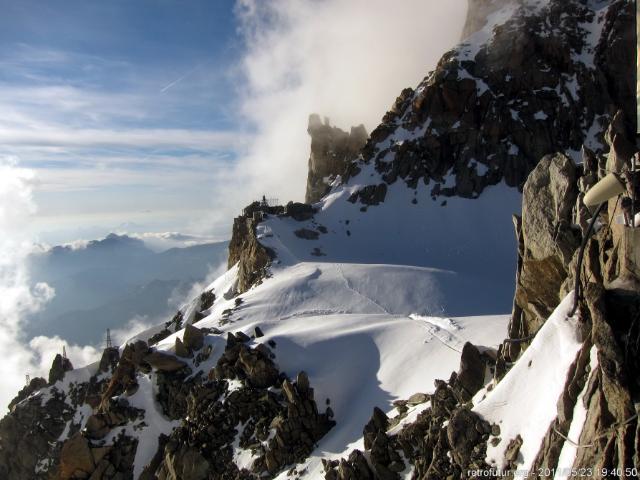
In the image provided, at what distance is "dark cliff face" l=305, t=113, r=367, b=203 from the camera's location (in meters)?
98.6

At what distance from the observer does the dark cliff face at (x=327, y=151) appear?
324 ft

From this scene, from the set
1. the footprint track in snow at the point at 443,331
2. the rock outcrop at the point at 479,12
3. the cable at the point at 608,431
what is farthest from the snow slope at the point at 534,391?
the rock outcrop at the point at 479,12

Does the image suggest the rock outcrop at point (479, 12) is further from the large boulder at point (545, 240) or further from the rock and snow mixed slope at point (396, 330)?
the large boulder at point (545, 240)

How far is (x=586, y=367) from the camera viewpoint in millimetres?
12398

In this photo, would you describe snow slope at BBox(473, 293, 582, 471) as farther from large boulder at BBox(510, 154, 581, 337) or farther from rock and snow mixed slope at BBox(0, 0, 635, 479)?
large boulder at BBox(510, 154, 581, 337)

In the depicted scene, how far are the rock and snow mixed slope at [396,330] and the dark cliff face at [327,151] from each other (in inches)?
629

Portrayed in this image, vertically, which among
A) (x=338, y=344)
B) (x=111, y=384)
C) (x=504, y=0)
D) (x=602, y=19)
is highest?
(x=504, y=0)

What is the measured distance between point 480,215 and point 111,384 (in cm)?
5472

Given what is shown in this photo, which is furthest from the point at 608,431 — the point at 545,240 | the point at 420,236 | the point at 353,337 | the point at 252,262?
the point at 420,236

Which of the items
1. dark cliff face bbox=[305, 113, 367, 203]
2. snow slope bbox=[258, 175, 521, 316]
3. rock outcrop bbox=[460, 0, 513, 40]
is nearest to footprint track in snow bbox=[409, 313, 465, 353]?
snow slope bbox=[258, 175, 521, 316]

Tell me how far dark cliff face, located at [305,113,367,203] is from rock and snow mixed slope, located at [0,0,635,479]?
15988 millimetres

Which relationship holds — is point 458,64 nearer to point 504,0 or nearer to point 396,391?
point 504,0

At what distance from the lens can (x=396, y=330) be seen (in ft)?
116

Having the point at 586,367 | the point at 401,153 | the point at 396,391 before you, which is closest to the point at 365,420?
the point at 396,391
